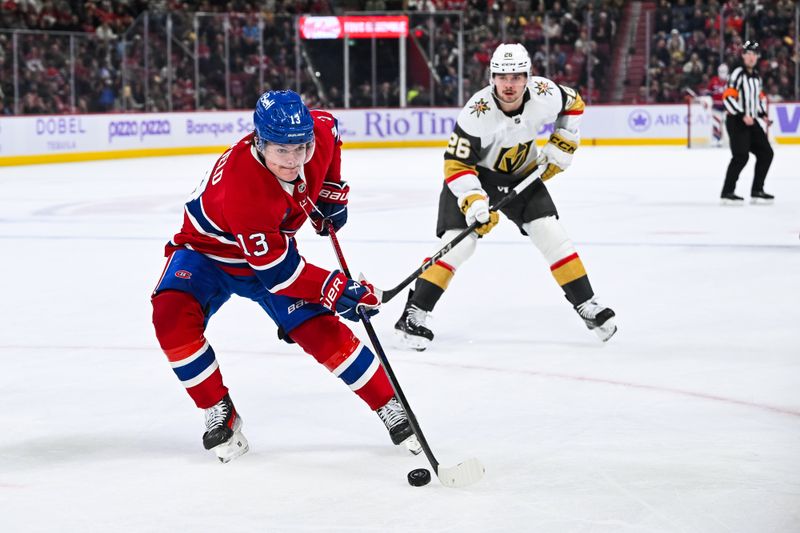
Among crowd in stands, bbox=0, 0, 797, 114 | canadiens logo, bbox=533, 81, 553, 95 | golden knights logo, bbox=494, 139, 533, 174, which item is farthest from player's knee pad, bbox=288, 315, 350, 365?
crowd in stands, bbox=0, 0, 797, 114

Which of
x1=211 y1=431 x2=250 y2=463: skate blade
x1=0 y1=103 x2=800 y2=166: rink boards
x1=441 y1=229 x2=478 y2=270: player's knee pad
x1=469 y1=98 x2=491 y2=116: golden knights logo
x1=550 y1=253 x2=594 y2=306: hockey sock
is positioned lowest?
x1=0 y1=103 x2=800 y2=166: rink boards

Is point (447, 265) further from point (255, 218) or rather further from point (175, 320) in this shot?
point (255, 218)

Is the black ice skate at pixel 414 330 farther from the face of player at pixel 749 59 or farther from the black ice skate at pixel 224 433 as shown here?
the face of player at pixel 749 59

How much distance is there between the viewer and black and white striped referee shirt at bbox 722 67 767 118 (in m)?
8.60

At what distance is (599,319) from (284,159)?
187 centimetres

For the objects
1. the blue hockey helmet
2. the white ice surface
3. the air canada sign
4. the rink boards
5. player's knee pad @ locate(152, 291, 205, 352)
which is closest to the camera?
the white ice surface

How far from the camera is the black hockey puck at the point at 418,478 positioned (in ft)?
8.59

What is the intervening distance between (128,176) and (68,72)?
317 cm

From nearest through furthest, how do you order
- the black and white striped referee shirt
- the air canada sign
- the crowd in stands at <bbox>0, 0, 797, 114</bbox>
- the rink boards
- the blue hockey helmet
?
1. the blue hockey helmet
2. the black and white striped referee shirt
3. the rink boards
4. the crowd in stands at <bbox>0, 0, 797, 114</bbox>
5. the air canada sign

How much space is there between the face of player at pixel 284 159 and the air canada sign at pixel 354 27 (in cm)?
1491

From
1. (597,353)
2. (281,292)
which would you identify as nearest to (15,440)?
(281,292)

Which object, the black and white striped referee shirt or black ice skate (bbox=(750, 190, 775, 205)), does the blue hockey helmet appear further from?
black ice skate (bbox=(750, 190, 775, 205))

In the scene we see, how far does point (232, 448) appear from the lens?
2.88 m

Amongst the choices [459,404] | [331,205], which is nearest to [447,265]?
[459,404]
